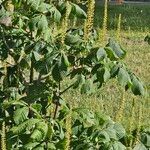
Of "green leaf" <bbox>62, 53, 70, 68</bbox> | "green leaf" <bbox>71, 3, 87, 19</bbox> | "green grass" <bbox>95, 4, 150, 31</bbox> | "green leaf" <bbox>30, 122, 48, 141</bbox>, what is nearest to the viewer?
"green leaf" <bbox>30, 122, 48, 141</bbox>

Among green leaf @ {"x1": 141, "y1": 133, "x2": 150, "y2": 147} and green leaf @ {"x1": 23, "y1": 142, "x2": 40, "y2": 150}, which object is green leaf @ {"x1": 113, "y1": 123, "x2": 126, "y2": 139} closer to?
green leaf @ {"x1": 141, "y1": 133, "x2": 150, "y2": 147}

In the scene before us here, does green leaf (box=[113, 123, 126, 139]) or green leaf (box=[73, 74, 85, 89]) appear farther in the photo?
green leaf (box=[73, 74, 85, 89])

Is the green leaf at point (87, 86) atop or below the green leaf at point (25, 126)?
atop

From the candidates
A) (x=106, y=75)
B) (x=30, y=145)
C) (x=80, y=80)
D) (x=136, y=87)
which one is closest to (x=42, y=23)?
(x=80, y=80)

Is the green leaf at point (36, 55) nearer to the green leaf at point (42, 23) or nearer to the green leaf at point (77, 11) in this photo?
the green leaf at point (42, 23)

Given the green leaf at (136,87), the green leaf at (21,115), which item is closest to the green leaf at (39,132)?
the green leaf at (21,115)

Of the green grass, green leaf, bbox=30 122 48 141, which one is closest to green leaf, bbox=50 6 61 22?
green leaf, bbox=30 122 48 141

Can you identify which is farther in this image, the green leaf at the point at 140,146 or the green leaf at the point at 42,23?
the green leaf at the point at 42,23

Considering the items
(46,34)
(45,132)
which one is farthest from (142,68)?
(45,132)

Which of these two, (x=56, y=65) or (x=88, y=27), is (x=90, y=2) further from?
(x=56, y=65)

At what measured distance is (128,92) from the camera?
636 cm

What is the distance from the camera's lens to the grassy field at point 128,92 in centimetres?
424

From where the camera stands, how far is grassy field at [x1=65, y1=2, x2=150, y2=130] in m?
4.24

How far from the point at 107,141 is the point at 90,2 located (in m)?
0.64
